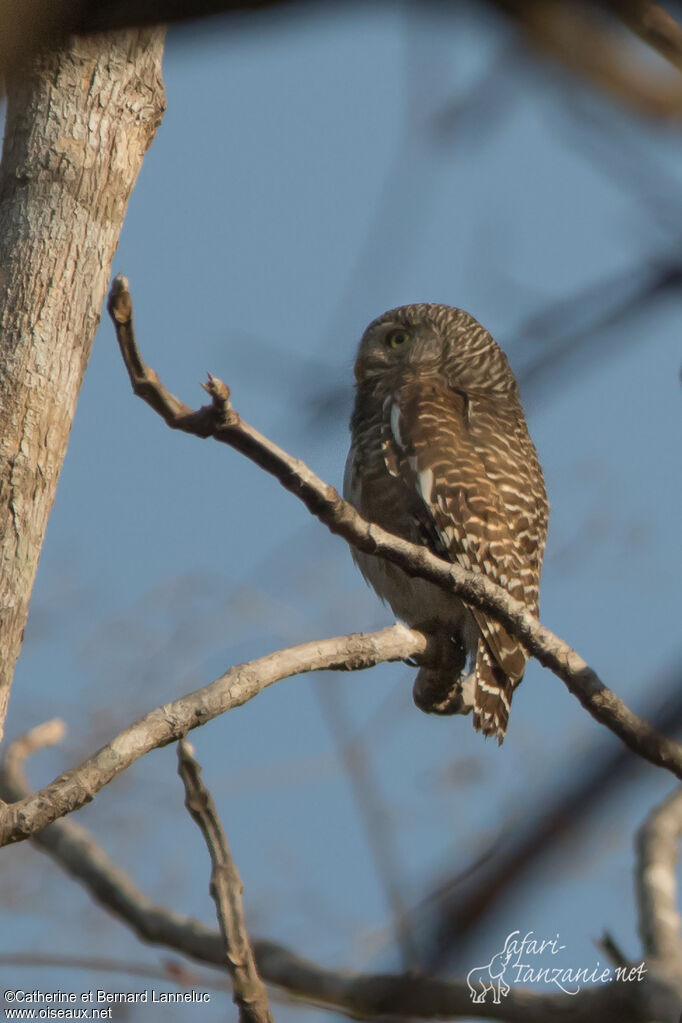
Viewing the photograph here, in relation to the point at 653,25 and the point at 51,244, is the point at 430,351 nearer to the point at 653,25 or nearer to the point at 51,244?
the point at 51,244

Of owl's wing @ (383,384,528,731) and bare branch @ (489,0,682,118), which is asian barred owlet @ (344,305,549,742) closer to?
owl's wing @ (383,384,528,731)

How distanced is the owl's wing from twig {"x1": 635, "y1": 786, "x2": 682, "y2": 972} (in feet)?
6.41

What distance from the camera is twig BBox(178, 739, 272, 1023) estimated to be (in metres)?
2.97

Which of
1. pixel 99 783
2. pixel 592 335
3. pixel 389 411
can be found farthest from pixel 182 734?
pixel 389 411

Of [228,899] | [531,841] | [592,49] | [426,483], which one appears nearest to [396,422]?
[426,483]

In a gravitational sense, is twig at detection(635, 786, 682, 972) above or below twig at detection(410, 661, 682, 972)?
above

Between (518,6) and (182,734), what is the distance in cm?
271

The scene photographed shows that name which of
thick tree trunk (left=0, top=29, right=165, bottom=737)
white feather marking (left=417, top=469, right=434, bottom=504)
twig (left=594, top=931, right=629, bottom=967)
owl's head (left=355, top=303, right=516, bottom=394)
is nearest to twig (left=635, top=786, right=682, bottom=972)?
twig (left=594, top=931, right=629, bottom=967)

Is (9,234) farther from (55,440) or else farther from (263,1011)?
(263,1011)

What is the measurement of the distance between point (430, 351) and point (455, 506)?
1843 mm

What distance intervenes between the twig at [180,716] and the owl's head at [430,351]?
346 centimetres

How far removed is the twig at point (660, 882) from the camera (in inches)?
129

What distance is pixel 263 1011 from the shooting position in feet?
9.82

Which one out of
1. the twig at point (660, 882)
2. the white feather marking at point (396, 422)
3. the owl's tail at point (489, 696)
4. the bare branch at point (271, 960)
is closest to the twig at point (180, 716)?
the bare branch at point (271, 960)
